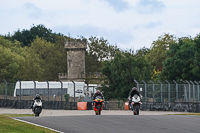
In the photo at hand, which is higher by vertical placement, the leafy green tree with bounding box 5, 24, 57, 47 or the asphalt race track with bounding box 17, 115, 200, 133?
the leafy green tree with bounding box 5, 24, 57, 47

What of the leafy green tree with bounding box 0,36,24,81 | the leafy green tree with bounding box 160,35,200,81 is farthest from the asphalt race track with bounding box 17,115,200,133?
the leafy green tree with bounding box 0,36,24,81

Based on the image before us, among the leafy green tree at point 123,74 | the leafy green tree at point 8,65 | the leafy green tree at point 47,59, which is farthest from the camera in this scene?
the leafy green tree at point 47,59

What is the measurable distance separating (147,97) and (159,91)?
3.94ft

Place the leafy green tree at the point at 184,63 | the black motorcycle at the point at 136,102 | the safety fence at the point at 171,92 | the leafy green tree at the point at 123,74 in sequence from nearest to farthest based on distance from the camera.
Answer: the black motorcycle at the point at 136,102
the safety fence at the point at 171,92
the leafy green tree at the point at 184,63
the leafy green tree at the point at 123,74

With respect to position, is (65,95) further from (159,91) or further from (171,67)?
(171,67)

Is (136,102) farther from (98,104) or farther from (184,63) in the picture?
(184,63)

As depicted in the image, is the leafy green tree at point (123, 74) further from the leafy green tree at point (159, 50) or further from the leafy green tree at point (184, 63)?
the leafy green tree at point (159, 50)

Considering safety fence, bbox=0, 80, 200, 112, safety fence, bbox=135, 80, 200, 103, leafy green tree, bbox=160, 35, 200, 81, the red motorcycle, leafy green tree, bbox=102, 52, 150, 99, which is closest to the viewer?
the red motorcycle

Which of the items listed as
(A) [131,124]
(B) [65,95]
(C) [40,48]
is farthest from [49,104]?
(C) [40,48]

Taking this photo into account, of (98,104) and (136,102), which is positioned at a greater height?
(136,102)

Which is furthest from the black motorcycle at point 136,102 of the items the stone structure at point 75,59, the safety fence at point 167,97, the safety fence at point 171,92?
the stone structure at point 75,59

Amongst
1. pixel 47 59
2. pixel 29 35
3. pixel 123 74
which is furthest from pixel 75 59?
pixel 29 35

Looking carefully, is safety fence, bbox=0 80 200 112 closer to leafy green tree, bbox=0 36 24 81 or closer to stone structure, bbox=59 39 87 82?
leafy green tree, bbox=0 36 24 81

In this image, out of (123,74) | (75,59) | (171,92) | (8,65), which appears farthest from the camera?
(75,59)
